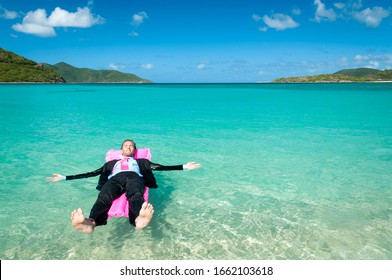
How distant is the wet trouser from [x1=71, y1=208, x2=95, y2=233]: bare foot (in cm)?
28

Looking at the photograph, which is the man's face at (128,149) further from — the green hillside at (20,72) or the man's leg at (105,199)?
the green hillside at (20,72)

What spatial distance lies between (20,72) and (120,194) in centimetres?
18123

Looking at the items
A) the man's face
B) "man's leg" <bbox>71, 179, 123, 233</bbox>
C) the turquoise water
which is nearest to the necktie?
the man's face

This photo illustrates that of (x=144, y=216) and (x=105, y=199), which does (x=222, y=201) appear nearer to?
(x=144, y=216)

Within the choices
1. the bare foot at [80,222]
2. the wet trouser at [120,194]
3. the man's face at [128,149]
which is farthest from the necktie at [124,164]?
the bare foot at [80,222]

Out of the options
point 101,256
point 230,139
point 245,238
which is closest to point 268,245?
point 245,238

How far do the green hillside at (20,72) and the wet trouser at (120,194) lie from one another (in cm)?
16759

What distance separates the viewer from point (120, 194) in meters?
6.06

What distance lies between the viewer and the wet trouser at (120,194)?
5.27 metres

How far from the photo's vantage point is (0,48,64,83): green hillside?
148 m

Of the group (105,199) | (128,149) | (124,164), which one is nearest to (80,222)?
(105,199)

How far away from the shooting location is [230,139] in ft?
49.7
